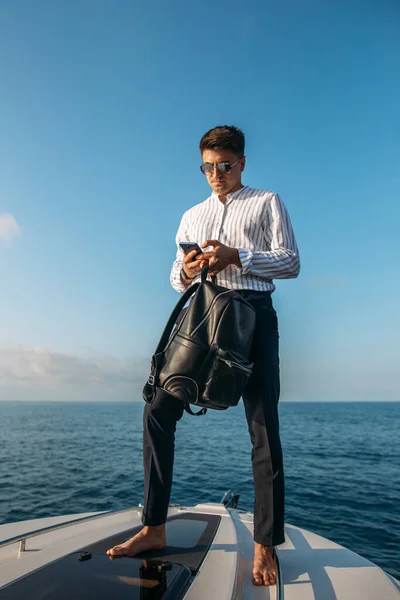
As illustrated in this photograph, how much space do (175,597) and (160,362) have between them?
1.06 metres

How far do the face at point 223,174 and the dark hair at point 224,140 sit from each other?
0.10ft

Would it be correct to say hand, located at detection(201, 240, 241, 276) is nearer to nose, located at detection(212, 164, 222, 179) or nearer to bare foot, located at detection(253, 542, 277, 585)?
nose, located at detection(212, 164, 222, 179)

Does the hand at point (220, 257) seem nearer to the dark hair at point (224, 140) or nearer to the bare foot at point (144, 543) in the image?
the dark hair at point (224, 140)

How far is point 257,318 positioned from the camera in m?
2.44

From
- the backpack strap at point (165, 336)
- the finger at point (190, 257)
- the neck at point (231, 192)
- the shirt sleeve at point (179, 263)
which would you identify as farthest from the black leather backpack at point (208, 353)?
the neck at point (231, 192)

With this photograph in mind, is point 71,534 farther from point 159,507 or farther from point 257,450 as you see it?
point 257,450

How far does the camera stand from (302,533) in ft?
9.84

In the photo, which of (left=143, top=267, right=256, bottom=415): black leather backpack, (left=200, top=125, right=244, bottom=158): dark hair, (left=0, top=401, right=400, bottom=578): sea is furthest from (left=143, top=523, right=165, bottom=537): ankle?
(left=0, top=401, right=400, bottom=578): sea

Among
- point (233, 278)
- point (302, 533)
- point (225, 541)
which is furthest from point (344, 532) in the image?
point (233, 278)

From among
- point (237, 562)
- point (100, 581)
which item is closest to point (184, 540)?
point (237, 562)

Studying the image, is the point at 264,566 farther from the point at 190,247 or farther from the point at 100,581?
the point at 190,247

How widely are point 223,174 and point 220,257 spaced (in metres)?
0.67

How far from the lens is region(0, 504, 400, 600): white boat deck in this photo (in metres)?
1.93

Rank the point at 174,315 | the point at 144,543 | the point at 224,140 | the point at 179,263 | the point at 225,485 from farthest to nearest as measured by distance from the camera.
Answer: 1. the point at 225,485
2. the point at 179,263
3. the point at 224,140
4. the point at 174,315
5. the point at 144,543
